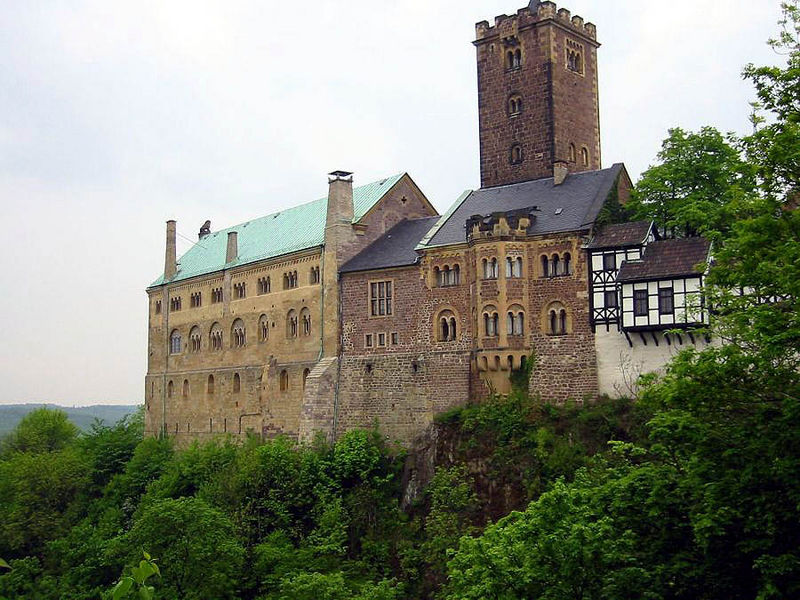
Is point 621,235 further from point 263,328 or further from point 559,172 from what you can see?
point 263,328

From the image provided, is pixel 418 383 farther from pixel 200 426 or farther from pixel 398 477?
pixel 200 426

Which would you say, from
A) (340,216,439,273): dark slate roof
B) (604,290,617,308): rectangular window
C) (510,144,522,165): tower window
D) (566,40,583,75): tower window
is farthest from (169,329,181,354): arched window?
(604,290,617,308): rectangular window

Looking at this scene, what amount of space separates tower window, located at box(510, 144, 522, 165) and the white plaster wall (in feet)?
45.9

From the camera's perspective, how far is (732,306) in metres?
24.1

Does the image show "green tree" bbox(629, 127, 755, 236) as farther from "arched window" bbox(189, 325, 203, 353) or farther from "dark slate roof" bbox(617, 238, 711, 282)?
"arched window" bbox(189, 325, 203, 353)

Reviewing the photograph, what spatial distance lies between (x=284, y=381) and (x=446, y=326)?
12666mm

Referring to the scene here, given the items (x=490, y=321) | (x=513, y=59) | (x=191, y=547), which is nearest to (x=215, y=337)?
(x=191, y=547)

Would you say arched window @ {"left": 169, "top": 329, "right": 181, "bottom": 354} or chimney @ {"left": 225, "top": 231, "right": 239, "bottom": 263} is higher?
chimney @ {"left": 225, "top": 231, "right": 239, "bottom": 263}

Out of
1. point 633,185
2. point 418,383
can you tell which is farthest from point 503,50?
point 418,383

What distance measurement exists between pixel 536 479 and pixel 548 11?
2629 cm

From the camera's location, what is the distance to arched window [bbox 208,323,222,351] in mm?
63425

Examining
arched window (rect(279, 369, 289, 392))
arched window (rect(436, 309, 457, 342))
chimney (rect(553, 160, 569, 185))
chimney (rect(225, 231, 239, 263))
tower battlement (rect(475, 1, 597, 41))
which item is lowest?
arched window (rect(279, 369, 289, 392))

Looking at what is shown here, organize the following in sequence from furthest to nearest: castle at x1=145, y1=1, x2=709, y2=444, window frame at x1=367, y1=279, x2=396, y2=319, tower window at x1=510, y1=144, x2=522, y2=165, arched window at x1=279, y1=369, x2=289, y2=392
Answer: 1. arched window at x1=279, y1=369, x2=289, y2=392
2. tower window at x1=510, y1=144, x2=522, y2=165
3. window frame at x1=367, y1=279, x2=396, y2=319
4. castle at x1=145, y1=1, x2=709, y2=444

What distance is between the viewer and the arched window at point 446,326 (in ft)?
156
